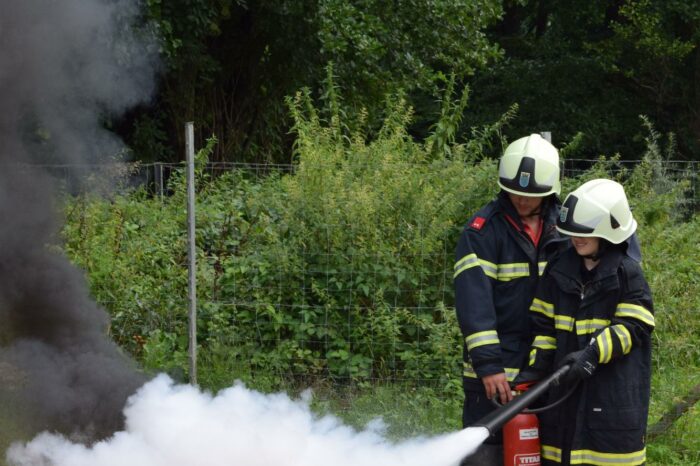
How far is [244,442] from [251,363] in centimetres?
258

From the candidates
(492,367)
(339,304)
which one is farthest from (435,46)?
(492,367)

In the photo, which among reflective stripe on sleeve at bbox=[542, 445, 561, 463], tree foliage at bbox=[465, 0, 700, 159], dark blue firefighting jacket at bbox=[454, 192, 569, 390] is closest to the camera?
reflective stripe on sleeve at bbox=[542, 445, 561, 463]

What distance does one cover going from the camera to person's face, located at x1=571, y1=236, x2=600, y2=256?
4.16m

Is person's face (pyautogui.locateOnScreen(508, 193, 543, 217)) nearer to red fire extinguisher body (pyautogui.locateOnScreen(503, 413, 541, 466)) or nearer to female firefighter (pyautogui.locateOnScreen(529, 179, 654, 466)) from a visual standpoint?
female firefighter (pyautogui.locateOnScreen(529, 179, 654, 466))

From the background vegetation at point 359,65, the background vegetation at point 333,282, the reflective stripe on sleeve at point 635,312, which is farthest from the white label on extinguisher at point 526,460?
the background vegetation at point 359,65

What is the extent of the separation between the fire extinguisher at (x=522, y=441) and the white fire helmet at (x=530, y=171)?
106 cm

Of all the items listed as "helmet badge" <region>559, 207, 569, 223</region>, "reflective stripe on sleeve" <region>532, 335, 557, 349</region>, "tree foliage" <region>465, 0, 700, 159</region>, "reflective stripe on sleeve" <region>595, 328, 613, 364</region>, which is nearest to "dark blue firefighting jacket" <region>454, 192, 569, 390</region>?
"reflective stripe on sleeve" <region>532, 335, 557, 349</region>

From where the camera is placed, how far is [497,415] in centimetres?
406

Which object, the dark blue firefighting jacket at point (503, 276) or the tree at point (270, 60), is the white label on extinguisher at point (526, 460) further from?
the tree at point (270, 60)

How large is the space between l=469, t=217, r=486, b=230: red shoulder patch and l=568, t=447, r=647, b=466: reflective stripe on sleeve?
113cm

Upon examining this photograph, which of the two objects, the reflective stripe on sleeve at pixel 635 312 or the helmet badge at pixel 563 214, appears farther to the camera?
the helmet badge at pixel 563 214

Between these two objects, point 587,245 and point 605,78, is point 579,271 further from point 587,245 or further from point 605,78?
point 605,78

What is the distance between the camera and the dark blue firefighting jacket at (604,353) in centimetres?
404

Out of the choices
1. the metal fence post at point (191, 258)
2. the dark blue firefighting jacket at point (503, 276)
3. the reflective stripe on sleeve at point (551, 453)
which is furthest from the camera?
the metal fence post at point (191, 258)
